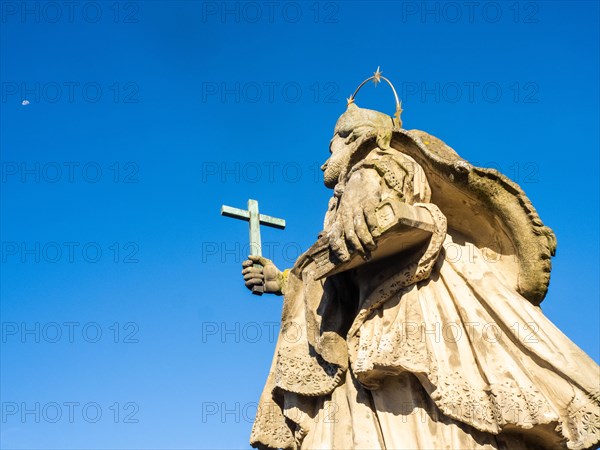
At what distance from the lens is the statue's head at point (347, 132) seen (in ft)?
30.1

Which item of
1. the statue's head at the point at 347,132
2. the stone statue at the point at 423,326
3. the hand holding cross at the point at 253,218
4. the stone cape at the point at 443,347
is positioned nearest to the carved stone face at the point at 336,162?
the statue's head at the point at 347,132

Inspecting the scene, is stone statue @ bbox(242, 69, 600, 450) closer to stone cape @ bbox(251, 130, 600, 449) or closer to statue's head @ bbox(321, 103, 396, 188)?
stone cape @ bbox(251, 130, 600, 449)

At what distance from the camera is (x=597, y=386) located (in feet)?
23.7

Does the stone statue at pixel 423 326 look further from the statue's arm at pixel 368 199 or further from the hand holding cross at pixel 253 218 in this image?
the hand holding cross at pixel 253 218

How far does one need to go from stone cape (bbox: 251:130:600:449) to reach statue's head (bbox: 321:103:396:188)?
65 centimetres

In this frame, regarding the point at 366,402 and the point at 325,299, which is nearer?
the point at 366,402

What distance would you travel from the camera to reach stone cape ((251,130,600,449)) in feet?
23.7

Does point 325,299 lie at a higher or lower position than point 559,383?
higher

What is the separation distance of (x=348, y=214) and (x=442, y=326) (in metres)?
1.19

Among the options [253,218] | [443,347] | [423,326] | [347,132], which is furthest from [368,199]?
[253,218]

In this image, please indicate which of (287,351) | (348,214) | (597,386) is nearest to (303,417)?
(287,351)

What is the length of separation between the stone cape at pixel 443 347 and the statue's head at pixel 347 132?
647 mm

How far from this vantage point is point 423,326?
302 inches

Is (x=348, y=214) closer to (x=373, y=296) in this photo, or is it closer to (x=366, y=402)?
(x=373, y=296)
